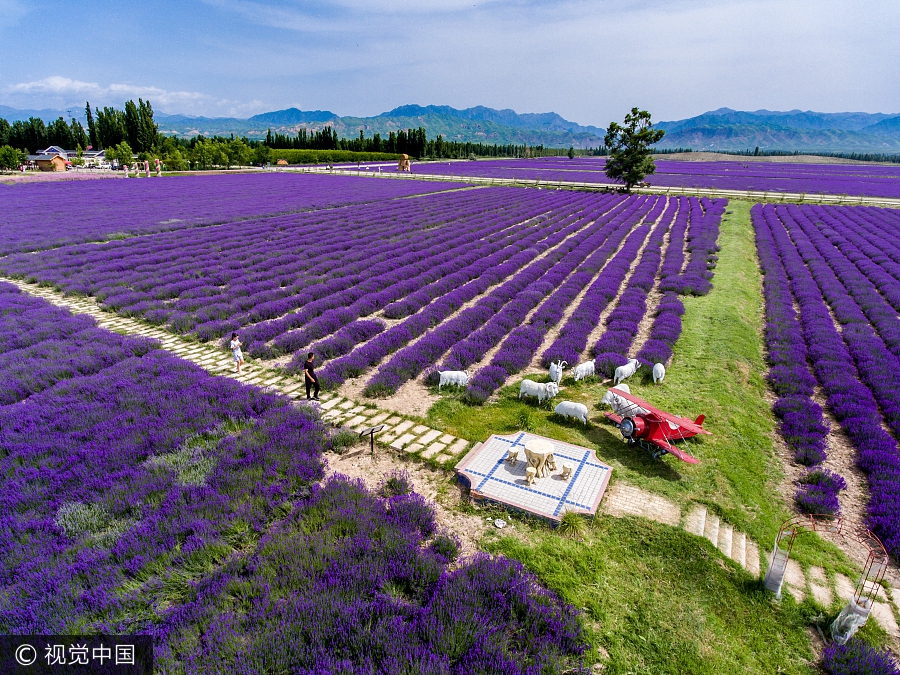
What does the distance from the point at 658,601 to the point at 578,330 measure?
8.24 meters

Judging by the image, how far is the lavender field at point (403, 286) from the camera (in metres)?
11.1

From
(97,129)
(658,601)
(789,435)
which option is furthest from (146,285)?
(97,129)

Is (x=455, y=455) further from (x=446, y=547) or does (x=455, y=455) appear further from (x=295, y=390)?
(x=295, y=390)

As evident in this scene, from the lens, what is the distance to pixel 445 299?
14.5 m

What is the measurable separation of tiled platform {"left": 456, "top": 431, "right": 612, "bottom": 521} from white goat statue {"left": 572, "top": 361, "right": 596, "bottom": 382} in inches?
104

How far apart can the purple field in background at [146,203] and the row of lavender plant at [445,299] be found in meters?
19.3

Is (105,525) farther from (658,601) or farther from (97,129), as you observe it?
(97,129)

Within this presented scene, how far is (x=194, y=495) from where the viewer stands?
5.64m

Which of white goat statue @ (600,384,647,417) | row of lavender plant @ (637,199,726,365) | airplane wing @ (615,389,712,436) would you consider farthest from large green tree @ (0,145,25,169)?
airplane wing @ (615,389,712,436)

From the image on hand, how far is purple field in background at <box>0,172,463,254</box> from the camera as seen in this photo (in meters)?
23.8

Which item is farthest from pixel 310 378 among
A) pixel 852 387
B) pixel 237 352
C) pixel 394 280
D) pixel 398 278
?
pixel 852 387

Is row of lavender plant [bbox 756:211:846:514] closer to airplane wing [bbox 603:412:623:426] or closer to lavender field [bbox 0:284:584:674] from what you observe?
airplane wing [bbox 603:412:623:426]

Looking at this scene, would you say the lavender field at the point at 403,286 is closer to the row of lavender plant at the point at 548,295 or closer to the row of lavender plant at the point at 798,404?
the row of lavender plant at the point at 548,295

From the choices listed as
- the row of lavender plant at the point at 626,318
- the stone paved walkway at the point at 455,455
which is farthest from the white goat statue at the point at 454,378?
the row of lavender plant at the point at 626,318
